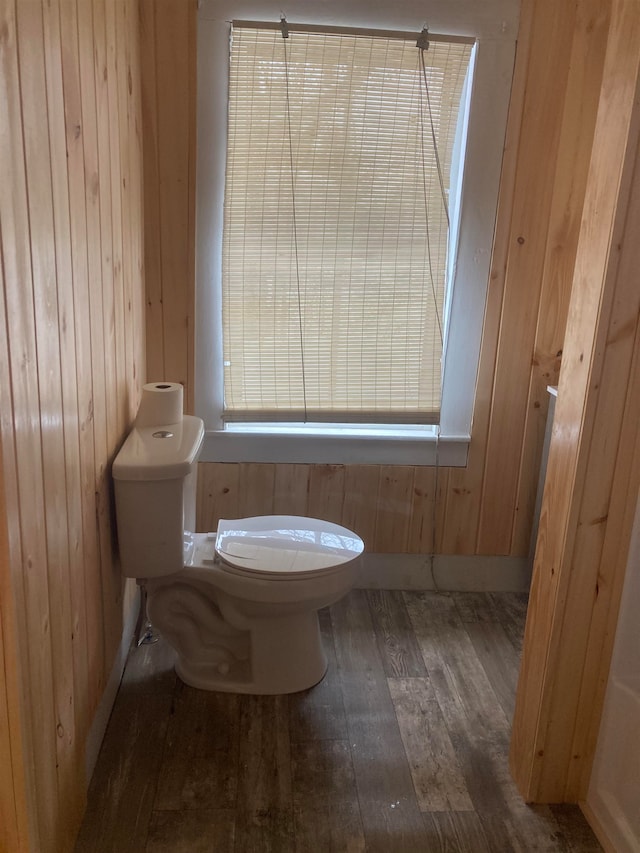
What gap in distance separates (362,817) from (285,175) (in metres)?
1.99

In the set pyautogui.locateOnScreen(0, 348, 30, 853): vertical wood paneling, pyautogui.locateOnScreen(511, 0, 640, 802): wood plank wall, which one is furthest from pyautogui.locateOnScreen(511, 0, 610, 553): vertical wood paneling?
pyautogui.locateOnScreen(0, 348, 30, 853): vertical wood paneling

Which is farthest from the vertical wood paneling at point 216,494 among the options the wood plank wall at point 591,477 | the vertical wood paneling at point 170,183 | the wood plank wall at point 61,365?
the wood plank wall at point 591,477

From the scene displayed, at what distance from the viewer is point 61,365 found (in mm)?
1470

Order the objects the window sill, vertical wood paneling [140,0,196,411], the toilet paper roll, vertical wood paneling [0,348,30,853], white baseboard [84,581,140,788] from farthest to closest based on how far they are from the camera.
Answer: the window sill < vertical wood paneling [140,0,196,411] < the toilet paper roll < white baseboard [84,581,140,788] < vertical wood paneling [0,348,30,853]

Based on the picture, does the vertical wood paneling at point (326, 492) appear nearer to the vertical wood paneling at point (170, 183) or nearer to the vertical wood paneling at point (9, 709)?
the vertical wood paneling at point (170, 183)

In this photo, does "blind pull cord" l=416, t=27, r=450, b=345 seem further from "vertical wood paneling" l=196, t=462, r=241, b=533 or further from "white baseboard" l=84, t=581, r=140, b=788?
"white baseboard" l=84, t=581, r=140, b=788

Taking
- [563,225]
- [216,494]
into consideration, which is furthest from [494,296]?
[216,494]

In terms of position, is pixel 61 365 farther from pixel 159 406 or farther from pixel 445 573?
pixel 445 573

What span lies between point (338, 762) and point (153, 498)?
2.88ft

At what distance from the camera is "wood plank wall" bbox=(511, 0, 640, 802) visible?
1.49 m

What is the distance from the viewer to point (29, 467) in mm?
1274

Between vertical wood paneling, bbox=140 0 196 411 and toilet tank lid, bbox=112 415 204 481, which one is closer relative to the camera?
toilet tank lid, bbox=112 415 204 481

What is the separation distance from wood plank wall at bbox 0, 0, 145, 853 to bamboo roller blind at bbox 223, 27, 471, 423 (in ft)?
1.63

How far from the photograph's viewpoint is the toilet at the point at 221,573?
198cm
